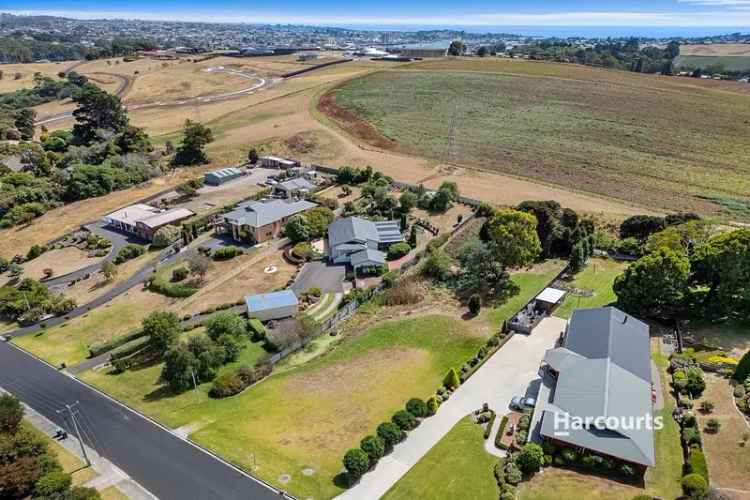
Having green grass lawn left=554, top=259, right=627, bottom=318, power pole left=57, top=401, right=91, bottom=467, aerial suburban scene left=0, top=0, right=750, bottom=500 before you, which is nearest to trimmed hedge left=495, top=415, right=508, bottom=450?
aerial suburban scene left=0, top=0, right=750, bottom=500

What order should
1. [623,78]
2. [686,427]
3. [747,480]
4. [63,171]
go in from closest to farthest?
1. [747,480]
2. [686,427]
3. [63,171]
4. [623,78]

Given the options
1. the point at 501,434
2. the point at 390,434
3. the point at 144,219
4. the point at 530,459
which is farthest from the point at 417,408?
the point at 144,219

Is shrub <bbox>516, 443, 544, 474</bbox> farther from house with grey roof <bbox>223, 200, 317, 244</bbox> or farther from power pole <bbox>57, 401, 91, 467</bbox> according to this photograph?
house with grey roof <bbox>223, 200, 317, 244</bbox>

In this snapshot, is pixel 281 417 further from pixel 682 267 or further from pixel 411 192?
pixel 411 192

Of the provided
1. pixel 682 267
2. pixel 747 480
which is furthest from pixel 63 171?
pixel 747 480

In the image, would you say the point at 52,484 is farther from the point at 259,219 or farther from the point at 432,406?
the point at 259,219

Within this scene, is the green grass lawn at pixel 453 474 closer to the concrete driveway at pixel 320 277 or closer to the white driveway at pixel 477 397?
→ the white driveway at pixel 477 397
